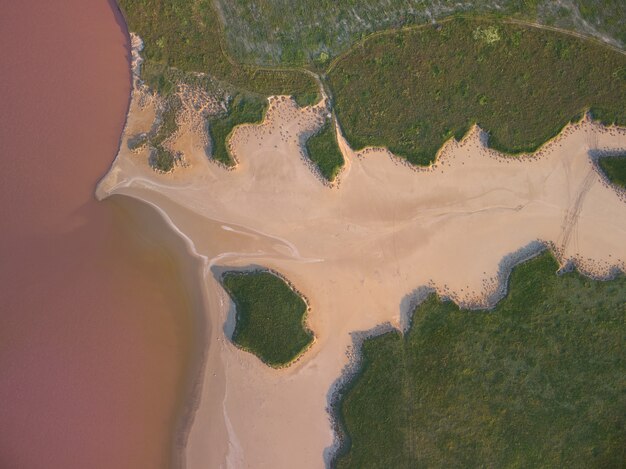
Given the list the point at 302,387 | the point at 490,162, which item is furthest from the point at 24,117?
the point at 490,162

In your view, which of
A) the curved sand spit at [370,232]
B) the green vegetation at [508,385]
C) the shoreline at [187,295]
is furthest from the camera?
the shoreline at [187,295]

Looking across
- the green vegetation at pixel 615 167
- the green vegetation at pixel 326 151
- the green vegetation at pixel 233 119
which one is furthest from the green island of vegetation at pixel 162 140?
the green vegetation at pixel 615 167

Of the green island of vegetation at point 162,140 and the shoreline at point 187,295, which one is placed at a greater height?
the green island of vegetation at point 162,140

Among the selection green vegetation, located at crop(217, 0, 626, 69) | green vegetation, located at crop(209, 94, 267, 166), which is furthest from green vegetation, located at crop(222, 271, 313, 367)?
green vegetation, located at crop(217, 0, 626, 69)

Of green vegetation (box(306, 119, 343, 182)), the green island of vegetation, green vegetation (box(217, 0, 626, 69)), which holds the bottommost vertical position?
green vegetation (box(306, 119, 343, 182))

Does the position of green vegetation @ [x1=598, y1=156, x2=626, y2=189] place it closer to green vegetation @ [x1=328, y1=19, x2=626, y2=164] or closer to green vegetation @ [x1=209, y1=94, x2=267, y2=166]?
green vegetation @ [x1=328, y1=19, x2=626, y2=164]

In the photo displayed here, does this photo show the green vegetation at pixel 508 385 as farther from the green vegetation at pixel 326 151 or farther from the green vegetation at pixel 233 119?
the green vegetation at pixel 233 119

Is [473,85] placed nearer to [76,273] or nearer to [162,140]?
[162,140]
